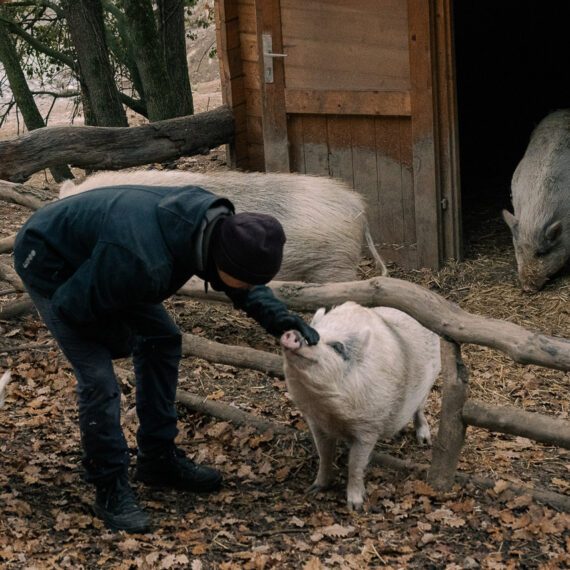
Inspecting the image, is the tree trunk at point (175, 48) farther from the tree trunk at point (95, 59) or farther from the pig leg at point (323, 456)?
Result: the pig leg at point (323, 456)

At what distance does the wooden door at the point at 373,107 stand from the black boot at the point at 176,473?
417 centimetres

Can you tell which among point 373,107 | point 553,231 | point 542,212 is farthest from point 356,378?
point 542,212

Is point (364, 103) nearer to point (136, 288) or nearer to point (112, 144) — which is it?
point (112, 144)

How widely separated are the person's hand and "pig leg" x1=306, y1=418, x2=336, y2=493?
625 mm

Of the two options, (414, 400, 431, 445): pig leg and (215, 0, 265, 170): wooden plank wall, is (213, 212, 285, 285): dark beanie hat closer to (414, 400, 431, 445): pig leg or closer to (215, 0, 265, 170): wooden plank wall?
(414, 400, 431, 445): pig leg

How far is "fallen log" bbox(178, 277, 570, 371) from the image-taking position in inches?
170

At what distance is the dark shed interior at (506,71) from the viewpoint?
41.7 feet

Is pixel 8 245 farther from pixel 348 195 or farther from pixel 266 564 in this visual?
pixel 266 564

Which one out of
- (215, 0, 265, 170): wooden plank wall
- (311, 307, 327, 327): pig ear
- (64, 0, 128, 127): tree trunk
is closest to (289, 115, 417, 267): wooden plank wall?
(215, 0, 265, 170): wooden plank wall

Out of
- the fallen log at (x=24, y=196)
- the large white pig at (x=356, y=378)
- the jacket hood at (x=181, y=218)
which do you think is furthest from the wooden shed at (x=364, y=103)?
the jacket hood at (x=181, y=218)

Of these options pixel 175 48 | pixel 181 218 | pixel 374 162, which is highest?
pixel 181 218

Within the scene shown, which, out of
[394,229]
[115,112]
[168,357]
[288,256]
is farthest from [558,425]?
[115,112]

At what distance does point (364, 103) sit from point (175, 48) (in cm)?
412

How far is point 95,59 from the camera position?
431 inches
